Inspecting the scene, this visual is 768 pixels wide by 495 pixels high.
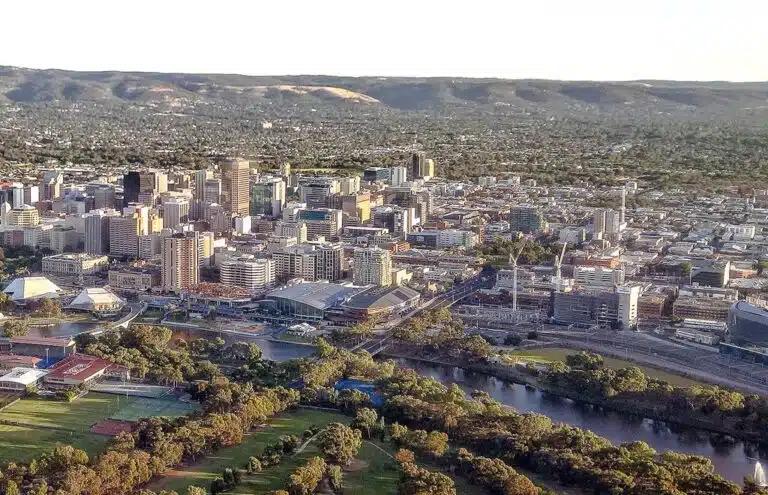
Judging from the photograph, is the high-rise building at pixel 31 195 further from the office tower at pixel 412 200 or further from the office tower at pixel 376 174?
the office tower at pixel 376 174

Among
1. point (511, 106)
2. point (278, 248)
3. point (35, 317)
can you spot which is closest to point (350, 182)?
point (278, 248)

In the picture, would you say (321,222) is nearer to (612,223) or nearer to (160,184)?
(160,184)

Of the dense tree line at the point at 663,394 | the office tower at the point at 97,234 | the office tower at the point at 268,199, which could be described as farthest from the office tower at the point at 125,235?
the dense tree line at the point at 663,394

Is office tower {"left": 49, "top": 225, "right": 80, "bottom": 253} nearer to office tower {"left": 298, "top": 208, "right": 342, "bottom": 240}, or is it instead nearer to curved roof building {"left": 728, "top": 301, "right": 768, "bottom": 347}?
office tower {"left": 298, "top": 208, "right": 342, "bottom": 240}

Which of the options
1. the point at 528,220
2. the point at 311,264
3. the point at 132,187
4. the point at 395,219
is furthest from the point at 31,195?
the point at 528,220

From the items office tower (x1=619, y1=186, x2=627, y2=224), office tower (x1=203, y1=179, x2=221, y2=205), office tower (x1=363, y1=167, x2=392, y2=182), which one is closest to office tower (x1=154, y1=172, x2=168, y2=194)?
office tower (x1=203, y1=179, x2=221, y2=205)

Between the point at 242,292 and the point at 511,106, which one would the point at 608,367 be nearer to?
the point at 242,292
